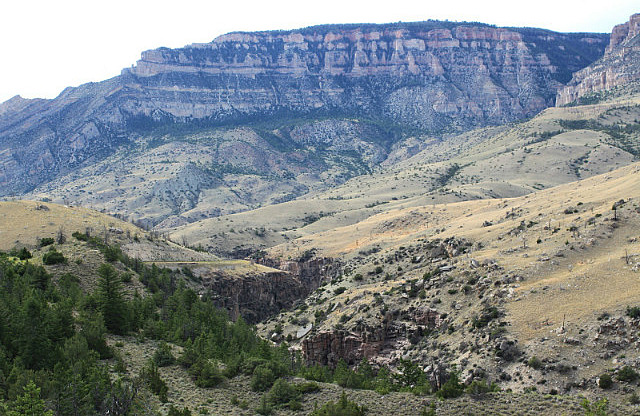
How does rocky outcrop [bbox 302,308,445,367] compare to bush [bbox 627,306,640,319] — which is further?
rocky outcrop [bbox 302,308,445,367]

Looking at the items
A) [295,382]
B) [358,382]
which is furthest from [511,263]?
Result: [295,382]

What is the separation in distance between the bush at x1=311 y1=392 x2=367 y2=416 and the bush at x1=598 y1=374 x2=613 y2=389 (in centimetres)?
2034

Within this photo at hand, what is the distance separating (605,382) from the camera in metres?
48.2

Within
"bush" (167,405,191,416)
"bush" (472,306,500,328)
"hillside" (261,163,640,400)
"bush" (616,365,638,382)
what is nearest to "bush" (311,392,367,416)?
"bush" (167,405,191,416)

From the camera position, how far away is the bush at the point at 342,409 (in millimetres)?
38625

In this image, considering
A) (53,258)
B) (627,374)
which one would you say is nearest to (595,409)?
(627,374)

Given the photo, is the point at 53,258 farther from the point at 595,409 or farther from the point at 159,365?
the point at 595,409

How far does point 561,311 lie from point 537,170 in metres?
149

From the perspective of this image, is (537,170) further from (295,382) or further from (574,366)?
(295,382)

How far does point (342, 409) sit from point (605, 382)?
22667 mm

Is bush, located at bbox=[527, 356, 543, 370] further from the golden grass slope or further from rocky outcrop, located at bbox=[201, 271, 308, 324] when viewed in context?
rocky outcrop, located at bbox=[201, 271, 308, 324]

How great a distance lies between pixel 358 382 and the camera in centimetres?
4941

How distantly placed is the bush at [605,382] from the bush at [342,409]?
20.3 m

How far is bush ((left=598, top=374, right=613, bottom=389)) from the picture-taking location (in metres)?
48.1
